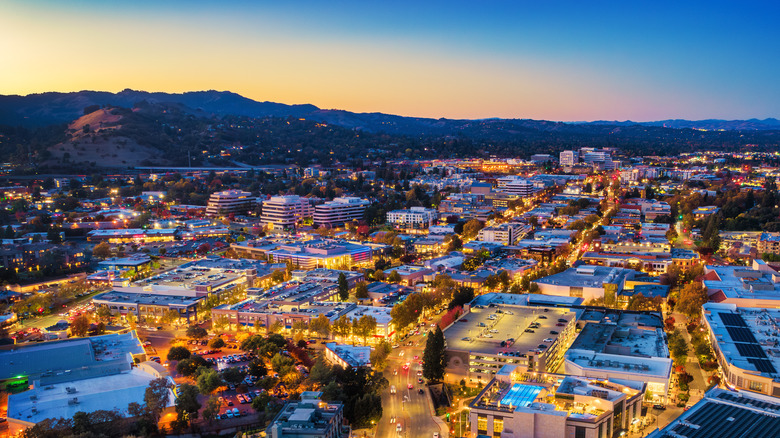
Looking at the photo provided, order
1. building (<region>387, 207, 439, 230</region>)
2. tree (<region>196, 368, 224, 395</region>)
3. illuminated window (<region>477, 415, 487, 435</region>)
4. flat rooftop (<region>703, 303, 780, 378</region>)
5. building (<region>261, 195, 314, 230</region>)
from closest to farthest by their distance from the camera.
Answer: illuminated window (<region>477, 415, 487, 435</region>) < tree (<region>196, 368, 224, 395</region>) < flat rooftop (<region>703, 303, 780, 378</region>) < building (<region>387, 207, 439, 230</region>) < building (<region>261, 195, 314, 230</region>)

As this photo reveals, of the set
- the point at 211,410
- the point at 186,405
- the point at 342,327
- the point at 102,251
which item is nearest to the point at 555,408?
the point at 211,410

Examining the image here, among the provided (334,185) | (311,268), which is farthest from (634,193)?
(311,268)

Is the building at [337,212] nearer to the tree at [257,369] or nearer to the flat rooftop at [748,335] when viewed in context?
the tree at [257,369]

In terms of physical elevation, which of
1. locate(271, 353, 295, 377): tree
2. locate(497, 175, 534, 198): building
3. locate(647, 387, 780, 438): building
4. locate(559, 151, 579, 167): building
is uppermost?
locate(559, 151, 579, 167): building

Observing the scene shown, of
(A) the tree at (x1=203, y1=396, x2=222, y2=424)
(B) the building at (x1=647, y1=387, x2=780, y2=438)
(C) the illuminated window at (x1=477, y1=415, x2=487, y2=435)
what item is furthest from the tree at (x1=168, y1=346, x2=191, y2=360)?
(B) the building at (x1=647, y1=387, x2=780, y2=438)

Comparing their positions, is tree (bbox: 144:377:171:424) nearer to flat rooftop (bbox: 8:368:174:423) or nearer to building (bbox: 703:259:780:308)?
flat rooftop (bbox: 8:368:174:423)

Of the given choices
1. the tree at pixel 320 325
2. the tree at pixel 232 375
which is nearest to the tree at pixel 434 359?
the tree at pixel 320 325
